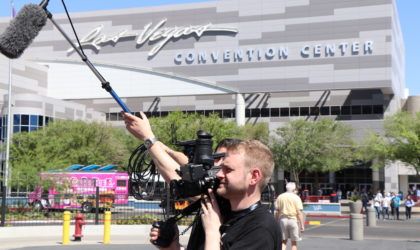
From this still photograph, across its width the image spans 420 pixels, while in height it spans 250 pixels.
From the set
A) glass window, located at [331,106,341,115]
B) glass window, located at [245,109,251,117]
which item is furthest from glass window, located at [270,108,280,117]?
glass window, located at [331,106,341,115]

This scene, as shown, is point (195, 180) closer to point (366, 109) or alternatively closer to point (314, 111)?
point (366, 109)

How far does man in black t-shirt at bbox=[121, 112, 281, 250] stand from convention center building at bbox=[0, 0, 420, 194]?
2184 inches

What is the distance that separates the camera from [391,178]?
6175cm

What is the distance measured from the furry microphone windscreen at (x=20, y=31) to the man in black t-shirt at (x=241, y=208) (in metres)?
1.41

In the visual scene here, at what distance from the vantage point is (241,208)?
10.9ft

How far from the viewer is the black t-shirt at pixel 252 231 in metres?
3.17

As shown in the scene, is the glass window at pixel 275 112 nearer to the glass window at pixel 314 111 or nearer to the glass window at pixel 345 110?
the glass window at pixel 314 111

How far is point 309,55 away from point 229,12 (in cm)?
1151

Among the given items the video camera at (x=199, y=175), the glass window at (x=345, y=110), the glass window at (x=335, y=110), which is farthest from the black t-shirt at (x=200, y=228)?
the glass window at (x=345, y=110)

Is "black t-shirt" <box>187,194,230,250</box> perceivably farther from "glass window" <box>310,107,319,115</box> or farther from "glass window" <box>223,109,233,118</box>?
"glass window" <box>223,109,233,118</box>

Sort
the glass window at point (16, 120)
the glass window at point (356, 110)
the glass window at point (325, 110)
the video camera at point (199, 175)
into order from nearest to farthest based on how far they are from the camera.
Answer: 1. the video camera at point (199, 175)
2. the glass window at point (16, 120)
3. the glass window at point (356, 110)
4. the glass window at point (325, 110)

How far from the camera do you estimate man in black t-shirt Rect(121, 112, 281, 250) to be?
3162 mm

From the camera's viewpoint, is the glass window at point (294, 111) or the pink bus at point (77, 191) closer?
the pink bus at point (77, 191)

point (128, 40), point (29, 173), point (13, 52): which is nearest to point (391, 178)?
point (128, 40)
